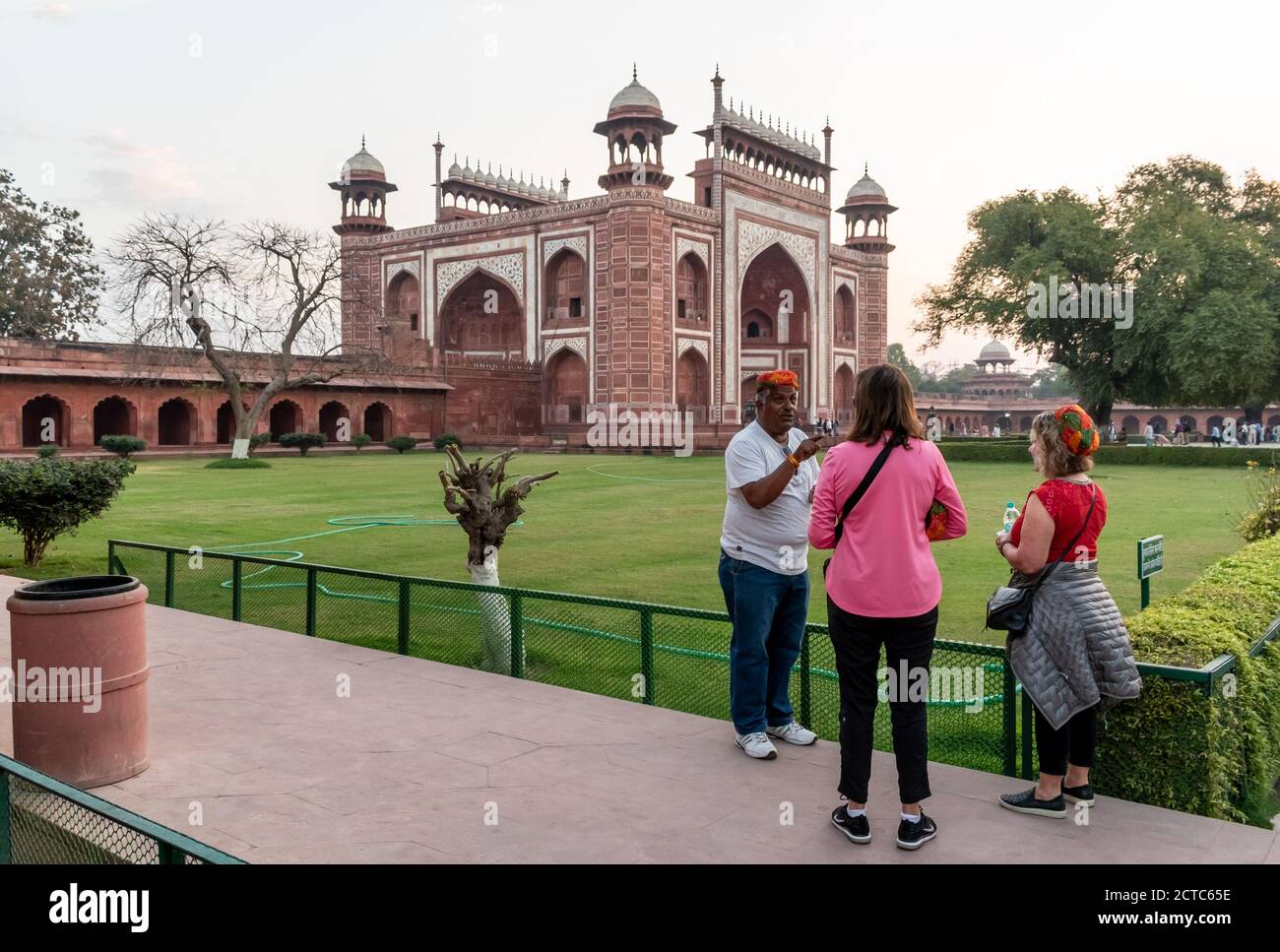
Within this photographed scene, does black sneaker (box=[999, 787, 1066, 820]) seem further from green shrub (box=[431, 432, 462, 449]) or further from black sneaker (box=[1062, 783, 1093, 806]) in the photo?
green shrub (box=[431, 432, 462, 449])

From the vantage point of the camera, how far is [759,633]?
4.13 meters

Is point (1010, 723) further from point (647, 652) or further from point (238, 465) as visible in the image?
point (238, 465)

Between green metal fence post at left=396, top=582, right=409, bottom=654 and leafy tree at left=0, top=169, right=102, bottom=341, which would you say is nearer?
green metal fence post at left=396, top=582, right=409, bottom=654

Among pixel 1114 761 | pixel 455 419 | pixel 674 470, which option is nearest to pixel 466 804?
pixel 1114 761

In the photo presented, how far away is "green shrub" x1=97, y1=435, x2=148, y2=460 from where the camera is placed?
96.3 feet

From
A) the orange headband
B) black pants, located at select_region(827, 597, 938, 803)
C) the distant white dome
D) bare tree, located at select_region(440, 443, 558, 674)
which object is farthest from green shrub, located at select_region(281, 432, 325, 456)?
the distant white dome

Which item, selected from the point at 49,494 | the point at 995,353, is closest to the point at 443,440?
the point at 49,494

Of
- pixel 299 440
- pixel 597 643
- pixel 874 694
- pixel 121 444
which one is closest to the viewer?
pixel 874 694

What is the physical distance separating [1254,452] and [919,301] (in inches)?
492

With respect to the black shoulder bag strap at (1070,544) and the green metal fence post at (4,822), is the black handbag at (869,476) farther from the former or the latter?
the green metal fence post at (4,822)

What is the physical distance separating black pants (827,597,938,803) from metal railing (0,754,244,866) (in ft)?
6.61

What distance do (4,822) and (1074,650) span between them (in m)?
3.38

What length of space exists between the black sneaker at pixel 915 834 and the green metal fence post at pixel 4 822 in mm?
2694
